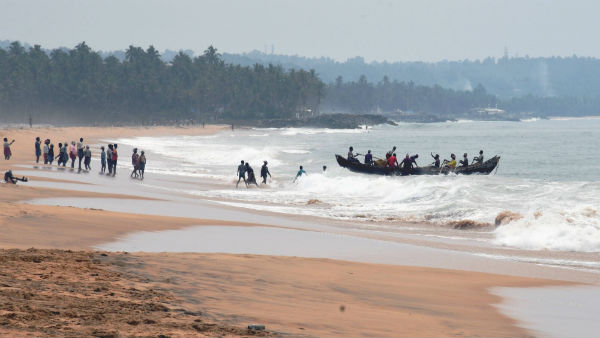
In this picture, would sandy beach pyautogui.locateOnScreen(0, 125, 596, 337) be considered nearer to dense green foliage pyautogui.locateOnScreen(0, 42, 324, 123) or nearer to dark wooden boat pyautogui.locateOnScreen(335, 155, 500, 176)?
dark wooden boat pyautogui.locateOnScreen(335, 155, 500, 176)

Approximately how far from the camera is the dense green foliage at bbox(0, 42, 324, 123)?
151 meters

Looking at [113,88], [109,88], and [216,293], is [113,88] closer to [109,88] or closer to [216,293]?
[109,88]

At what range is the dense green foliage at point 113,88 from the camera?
151125 mm

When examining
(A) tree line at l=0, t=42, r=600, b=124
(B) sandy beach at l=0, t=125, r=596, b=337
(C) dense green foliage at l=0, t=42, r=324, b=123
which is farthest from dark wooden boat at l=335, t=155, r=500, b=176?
(C) dense green foliage at l=0, t=42, r=324, b=123

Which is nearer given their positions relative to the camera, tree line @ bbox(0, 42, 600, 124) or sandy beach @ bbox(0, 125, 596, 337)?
sandy beach @ bbox(0, 125, 596, 337)

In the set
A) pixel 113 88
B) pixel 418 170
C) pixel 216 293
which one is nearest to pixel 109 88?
pixel 113 88

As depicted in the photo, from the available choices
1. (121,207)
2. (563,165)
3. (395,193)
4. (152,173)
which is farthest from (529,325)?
(563,165)

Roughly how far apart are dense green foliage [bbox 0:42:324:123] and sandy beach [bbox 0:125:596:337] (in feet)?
470

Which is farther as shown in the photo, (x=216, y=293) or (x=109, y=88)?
(x=109, y=88)

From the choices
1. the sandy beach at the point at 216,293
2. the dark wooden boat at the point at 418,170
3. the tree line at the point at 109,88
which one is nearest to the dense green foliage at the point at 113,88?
the tree line at the point at 109,88

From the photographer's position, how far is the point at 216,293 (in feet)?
32.5

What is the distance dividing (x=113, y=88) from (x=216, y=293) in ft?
490

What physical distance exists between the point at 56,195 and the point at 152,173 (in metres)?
16.9

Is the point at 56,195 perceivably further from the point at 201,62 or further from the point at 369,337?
the point at 201,62
